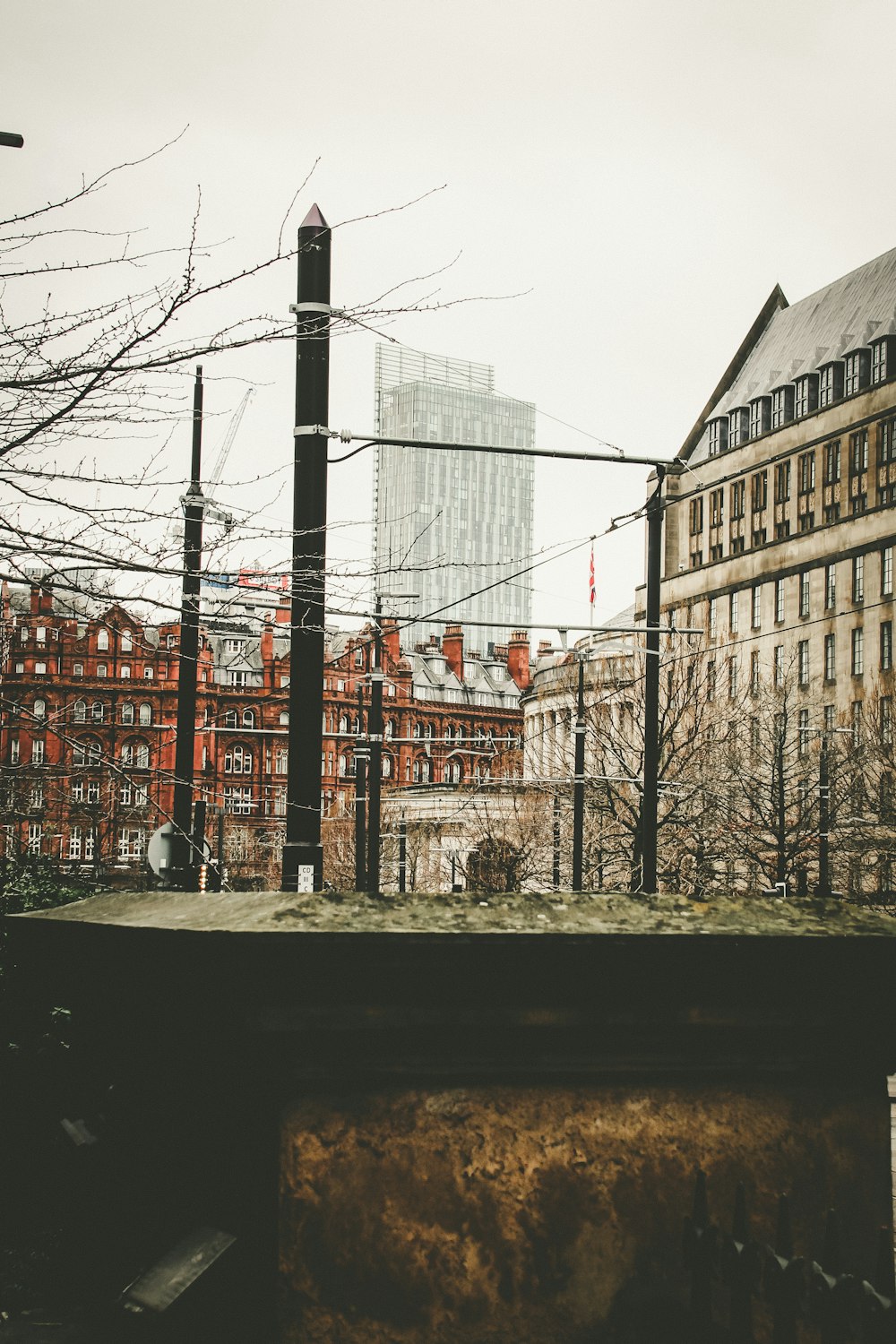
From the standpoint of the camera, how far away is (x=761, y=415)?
78.1 metres

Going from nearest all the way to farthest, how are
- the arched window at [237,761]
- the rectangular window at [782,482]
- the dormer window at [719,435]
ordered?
the rectangular window at [782,482], the dormer window at [719,435], the arched window at [237,761]

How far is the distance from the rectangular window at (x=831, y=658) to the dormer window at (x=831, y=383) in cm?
1217

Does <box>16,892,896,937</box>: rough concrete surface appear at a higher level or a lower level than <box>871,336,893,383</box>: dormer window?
lower

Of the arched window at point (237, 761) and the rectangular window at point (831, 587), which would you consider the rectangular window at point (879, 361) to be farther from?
the arched window at point (237, 761)

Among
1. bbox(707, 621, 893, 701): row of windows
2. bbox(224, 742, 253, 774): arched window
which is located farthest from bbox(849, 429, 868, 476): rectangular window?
bbox(224, 742, 253, 774): arched window

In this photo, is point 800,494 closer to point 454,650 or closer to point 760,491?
point 760,491

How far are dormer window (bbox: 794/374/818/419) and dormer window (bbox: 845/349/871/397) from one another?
223 cm

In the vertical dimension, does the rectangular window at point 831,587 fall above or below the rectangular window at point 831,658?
above

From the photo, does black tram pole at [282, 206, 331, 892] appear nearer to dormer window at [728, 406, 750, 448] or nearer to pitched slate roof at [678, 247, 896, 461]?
pitched slate roof at [678, 247, 896, 461]

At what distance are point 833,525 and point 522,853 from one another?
38045 mm

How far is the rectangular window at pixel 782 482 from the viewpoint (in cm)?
7538

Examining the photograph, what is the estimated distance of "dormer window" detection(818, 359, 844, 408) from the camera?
238 ft

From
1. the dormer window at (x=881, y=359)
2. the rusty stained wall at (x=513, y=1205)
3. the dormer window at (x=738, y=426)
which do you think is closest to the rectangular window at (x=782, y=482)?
the dormer window at (x=738, y=426)

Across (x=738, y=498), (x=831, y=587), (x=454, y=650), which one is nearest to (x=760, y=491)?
(x=738, y=498)
